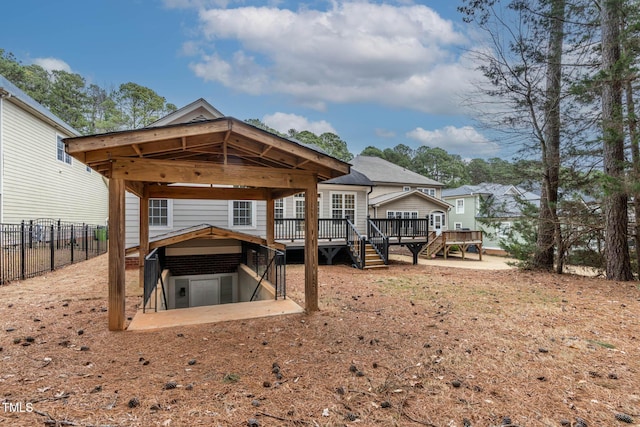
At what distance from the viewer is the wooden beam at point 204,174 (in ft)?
14.4

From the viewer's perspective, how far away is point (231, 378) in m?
3.01

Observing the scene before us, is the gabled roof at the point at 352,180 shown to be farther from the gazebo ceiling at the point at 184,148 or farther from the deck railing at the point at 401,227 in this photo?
the gazebo ceiling at the point at 184,148

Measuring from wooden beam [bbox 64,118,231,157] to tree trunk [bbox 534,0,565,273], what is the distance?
9192 mm

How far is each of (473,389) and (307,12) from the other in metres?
16.8

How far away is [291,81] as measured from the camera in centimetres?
2966

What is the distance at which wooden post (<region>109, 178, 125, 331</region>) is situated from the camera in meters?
4.30

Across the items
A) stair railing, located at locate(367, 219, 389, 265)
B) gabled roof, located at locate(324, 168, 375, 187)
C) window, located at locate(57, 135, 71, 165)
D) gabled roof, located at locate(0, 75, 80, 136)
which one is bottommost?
stair railing, located at locate(367, 219, 389, 265)

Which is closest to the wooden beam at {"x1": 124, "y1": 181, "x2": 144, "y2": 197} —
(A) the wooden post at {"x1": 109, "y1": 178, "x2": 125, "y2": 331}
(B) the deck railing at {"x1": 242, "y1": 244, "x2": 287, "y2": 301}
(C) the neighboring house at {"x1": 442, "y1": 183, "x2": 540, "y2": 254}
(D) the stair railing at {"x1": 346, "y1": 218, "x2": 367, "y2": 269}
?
(A) the wooden post at {"x1": 109, "y1": 178, "x2": 125, "y2": 331}

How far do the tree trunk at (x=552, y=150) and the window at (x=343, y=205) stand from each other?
788 centimetres

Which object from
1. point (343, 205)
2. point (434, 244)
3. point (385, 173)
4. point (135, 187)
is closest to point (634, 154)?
point (343, 205)

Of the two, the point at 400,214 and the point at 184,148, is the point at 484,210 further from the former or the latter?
the point at 400,214

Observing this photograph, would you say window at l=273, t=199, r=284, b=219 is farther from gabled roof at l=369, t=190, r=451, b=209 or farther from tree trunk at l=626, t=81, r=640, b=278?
tree trunk at l=626, t=81, r=640, b=278

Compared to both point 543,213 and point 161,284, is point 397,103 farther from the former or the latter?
point 161,284

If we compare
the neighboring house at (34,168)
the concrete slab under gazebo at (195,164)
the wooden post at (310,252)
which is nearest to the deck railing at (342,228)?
the wooden post at (310,252)
